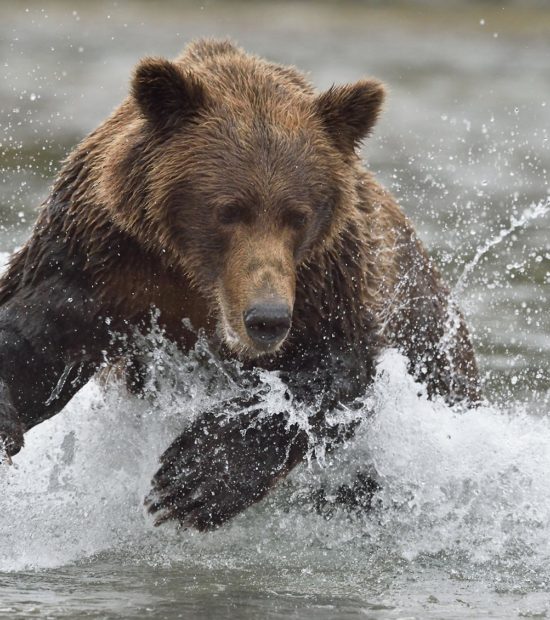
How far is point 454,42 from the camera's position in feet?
71.3

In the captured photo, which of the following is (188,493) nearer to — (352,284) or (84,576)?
(84,576)

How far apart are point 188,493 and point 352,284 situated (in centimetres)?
106

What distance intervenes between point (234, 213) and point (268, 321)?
19.8 inches

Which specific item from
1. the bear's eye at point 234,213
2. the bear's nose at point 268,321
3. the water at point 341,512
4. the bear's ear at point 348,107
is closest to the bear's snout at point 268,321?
the bear's nose at point 268,321

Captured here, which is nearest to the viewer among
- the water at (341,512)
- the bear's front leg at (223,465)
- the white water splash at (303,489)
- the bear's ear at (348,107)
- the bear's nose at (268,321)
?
the bear's nose at (268,321)

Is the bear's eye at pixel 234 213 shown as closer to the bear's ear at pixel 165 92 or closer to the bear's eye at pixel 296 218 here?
the bear's eye at pixel 296 218

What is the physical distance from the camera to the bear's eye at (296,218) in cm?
574

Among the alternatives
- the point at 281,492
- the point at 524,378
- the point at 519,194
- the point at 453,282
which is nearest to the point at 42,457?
the point at 281,492

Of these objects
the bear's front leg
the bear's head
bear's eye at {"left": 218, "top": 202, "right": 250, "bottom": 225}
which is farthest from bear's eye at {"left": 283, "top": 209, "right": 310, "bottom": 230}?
the bear's front leg

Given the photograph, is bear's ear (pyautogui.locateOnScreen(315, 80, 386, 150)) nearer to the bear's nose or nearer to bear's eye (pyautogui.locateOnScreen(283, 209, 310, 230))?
bear's eye (pyautogui.locateOnScreen(283, 209, 310, 230))

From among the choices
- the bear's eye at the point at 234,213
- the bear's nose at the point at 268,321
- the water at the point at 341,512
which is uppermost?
the bear's eye at the point at 234,213

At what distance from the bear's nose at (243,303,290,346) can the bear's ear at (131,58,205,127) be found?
862 millimetres

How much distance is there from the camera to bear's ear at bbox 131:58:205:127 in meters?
5.72

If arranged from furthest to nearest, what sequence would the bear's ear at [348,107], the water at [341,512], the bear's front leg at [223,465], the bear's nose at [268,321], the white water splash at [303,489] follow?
the white water splash at [303,489], the bear's front leg at [223,465], the bear's ear at [348,107], the water at [341,512], the bear's nose at [268,321]
